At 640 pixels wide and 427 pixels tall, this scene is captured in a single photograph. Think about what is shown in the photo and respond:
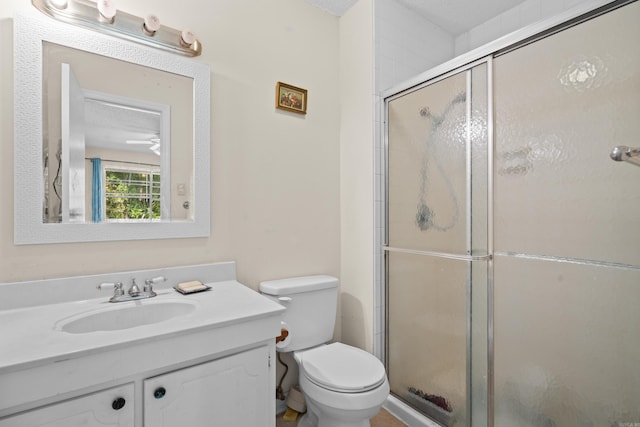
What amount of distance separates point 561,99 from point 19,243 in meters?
2.09

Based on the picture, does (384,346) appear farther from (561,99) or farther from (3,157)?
(3,157)

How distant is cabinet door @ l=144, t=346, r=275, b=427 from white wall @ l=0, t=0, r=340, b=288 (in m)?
0.61

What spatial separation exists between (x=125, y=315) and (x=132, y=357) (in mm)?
385

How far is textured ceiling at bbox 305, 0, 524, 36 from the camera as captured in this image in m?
1.89

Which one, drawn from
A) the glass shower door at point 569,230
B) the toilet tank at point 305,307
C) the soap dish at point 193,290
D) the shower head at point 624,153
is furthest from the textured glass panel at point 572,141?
the soap dish at point 193,290

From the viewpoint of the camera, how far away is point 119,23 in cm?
133

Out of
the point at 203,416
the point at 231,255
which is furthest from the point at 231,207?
the point at 203,416

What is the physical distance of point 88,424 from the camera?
0.86 metres

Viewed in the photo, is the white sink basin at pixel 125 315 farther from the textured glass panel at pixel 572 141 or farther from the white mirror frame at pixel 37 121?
the textured glass panel at pixel 572 141

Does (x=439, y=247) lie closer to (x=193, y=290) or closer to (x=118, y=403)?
(x=193, y=290)

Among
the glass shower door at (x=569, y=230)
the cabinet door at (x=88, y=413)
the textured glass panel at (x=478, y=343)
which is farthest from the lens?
the textured glass panel at (x=478, y=343)

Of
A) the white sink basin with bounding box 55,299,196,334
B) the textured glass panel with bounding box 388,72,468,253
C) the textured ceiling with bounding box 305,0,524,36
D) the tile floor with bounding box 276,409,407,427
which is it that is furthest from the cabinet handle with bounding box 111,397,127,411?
the textured ceiling with bounding box 305,0,524,36

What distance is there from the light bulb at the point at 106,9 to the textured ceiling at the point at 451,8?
1087 mm

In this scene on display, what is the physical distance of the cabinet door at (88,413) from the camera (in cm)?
79
